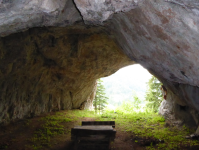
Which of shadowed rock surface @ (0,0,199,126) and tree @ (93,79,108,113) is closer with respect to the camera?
shadowed rock surface @ (0,0,199,126)

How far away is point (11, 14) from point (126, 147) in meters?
6.86

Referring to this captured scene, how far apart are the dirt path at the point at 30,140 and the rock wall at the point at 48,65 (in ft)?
3.25

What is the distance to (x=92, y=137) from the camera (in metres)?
7.04

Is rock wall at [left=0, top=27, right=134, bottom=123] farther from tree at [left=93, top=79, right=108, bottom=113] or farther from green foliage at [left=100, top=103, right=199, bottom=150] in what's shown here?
tree at [left=93, top=79, right=108, bottom=113]

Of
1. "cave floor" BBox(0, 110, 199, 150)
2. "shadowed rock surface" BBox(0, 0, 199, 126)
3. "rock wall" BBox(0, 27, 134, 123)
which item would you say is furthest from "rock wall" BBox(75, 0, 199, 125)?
"rock wall" BBox(0, 27, 134, 123)

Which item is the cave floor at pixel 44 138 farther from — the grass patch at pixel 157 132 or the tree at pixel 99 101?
the tree at pixel 99 101

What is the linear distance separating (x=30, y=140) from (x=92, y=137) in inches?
130

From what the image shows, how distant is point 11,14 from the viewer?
333 centimetres

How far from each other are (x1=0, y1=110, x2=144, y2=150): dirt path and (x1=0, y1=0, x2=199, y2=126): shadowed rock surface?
1010 mm

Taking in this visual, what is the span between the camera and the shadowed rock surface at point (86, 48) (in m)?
3.20

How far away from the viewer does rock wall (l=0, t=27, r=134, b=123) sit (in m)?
9.39

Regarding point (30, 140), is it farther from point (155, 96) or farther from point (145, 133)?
point (155, 96)

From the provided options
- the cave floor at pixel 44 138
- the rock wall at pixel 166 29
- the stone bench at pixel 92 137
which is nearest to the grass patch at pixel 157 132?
the cave floor at pixel 44 138

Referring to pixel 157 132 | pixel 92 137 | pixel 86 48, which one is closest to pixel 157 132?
pixel 157 132
